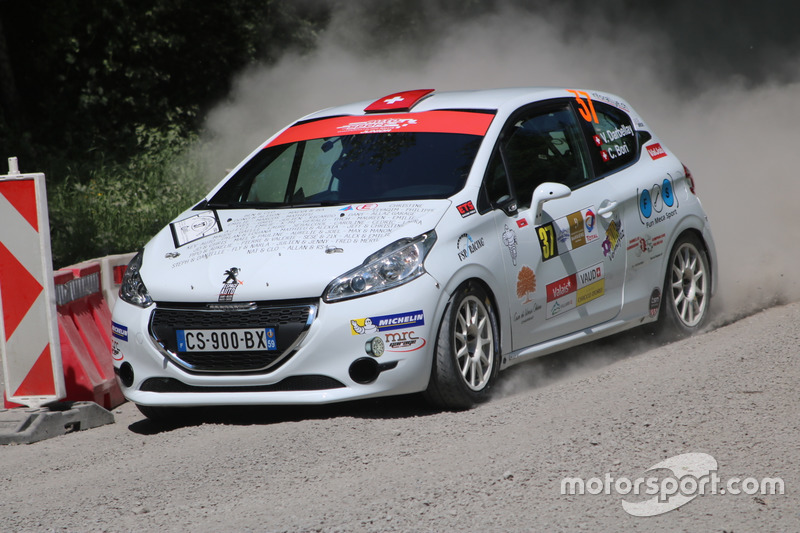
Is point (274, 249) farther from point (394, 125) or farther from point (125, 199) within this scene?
point (125, 199)

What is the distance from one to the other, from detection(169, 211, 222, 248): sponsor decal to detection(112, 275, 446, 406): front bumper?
92cm

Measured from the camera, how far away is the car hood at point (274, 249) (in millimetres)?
5723

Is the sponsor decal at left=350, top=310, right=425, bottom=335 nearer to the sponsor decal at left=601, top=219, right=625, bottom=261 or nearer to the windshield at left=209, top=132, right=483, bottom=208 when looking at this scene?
the windshield at left=209, top=132, right=483, bottom=208

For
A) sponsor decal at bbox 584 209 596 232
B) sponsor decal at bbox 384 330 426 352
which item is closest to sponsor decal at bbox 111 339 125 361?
sponsor decal at bbox 384 330 426 352

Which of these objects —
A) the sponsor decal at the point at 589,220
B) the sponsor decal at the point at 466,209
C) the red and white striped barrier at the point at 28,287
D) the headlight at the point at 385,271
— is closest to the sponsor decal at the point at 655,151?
the sponsor decal at the point at 589,220

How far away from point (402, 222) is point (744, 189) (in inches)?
308

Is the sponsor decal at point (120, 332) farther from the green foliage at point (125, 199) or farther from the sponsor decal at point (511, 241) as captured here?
the green foliage at point (125, 199)

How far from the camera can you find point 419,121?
22.7 feet

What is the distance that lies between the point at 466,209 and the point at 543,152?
1.02 meters

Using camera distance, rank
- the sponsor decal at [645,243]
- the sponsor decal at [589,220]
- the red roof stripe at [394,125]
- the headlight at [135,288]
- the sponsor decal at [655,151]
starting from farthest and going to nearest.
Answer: the sponsor decal at [655,151]
the sponsor decal at [645,243]
the sponsor decal at [589,220]
the red roof stripe at [394,125]
the headlight at [135,288]

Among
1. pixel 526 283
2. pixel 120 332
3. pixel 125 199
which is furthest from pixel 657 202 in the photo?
pixel 125 199

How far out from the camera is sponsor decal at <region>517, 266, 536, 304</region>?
6.39m

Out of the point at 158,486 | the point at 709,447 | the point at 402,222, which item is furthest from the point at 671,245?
the point at 158,486

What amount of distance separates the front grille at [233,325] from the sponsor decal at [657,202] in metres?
2.80
